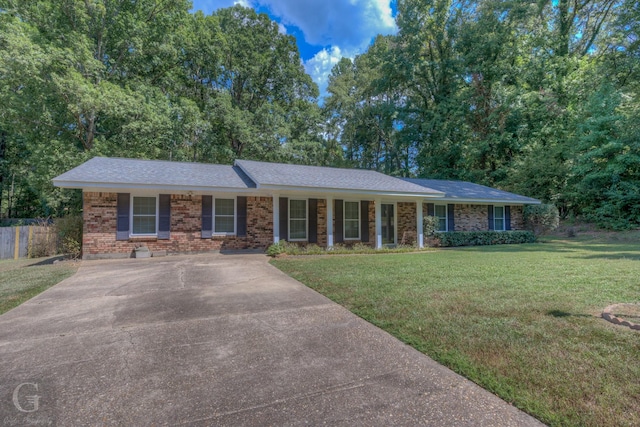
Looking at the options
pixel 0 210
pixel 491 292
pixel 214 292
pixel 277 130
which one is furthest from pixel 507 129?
pixel 0 210

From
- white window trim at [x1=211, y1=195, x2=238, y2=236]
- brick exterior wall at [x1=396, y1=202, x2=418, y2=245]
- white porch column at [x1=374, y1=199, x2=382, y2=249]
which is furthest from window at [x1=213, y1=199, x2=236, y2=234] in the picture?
brick exterior wall at [x1=396, y1=202, x2=418, y2=245]

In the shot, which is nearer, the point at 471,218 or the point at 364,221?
the point at 364,221

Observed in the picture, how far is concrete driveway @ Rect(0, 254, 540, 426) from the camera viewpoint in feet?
7.38

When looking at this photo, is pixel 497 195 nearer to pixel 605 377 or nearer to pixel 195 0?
pixel 605 377

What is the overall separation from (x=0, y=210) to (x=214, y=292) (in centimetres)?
3188

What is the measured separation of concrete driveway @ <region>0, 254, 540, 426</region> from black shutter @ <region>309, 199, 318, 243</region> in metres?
7.58

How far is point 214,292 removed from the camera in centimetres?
575

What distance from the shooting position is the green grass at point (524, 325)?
236 cm

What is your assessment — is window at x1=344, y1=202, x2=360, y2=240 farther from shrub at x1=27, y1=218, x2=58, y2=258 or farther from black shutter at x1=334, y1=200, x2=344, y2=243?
shrub at x1=27, y1=218, x2=58, y2=258

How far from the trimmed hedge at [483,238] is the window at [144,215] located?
37.9 feet

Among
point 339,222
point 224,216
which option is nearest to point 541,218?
point 339,222

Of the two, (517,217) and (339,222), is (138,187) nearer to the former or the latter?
(339,222)

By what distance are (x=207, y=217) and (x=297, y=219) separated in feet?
11.3

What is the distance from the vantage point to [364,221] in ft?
44.9
